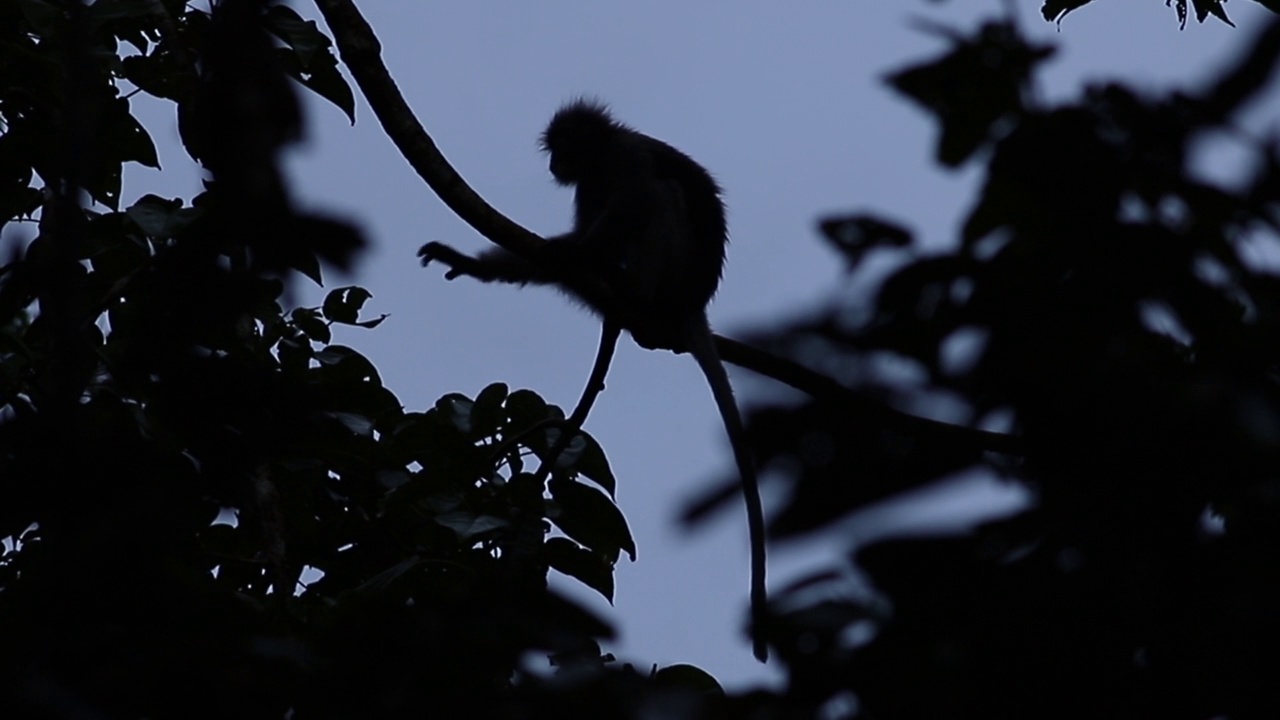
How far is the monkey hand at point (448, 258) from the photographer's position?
4.88m

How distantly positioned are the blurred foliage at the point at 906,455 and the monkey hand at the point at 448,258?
3472 millimetres

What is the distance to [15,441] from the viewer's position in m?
1.27

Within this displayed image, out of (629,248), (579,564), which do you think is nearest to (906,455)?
(579,564)

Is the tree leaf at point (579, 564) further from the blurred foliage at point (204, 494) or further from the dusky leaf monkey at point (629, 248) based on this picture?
the blurred foliage at point (204, 494)

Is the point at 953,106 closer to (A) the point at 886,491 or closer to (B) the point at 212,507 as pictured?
(A) the point at 886,491

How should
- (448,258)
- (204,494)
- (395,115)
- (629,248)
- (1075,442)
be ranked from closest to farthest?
(1075,442) → (204,494) → (395,115) → (448,258) → (629,248)

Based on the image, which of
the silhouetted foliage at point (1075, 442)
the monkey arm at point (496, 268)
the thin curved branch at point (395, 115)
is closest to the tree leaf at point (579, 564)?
the thin curved branch at point (395, 115)

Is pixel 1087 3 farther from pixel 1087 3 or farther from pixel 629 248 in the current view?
pixel 629 248

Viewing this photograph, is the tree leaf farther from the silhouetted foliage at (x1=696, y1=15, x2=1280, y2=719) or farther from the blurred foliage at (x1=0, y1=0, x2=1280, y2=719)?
the silhouetted foliage at (x1=696, y1=15, x2=1280, y2=719)

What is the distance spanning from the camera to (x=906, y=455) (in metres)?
1.25

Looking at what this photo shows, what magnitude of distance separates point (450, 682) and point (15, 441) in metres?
0.43

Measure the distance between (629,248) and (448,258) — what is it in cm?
111

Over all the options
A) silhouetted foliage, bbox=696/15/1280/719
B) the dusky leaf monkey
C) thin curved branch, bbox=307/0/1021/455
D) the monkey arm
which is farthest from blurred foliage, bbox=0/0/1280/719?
the monkey arm

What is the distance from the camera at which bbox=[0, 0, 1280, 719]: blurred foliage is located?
1.11 meters
